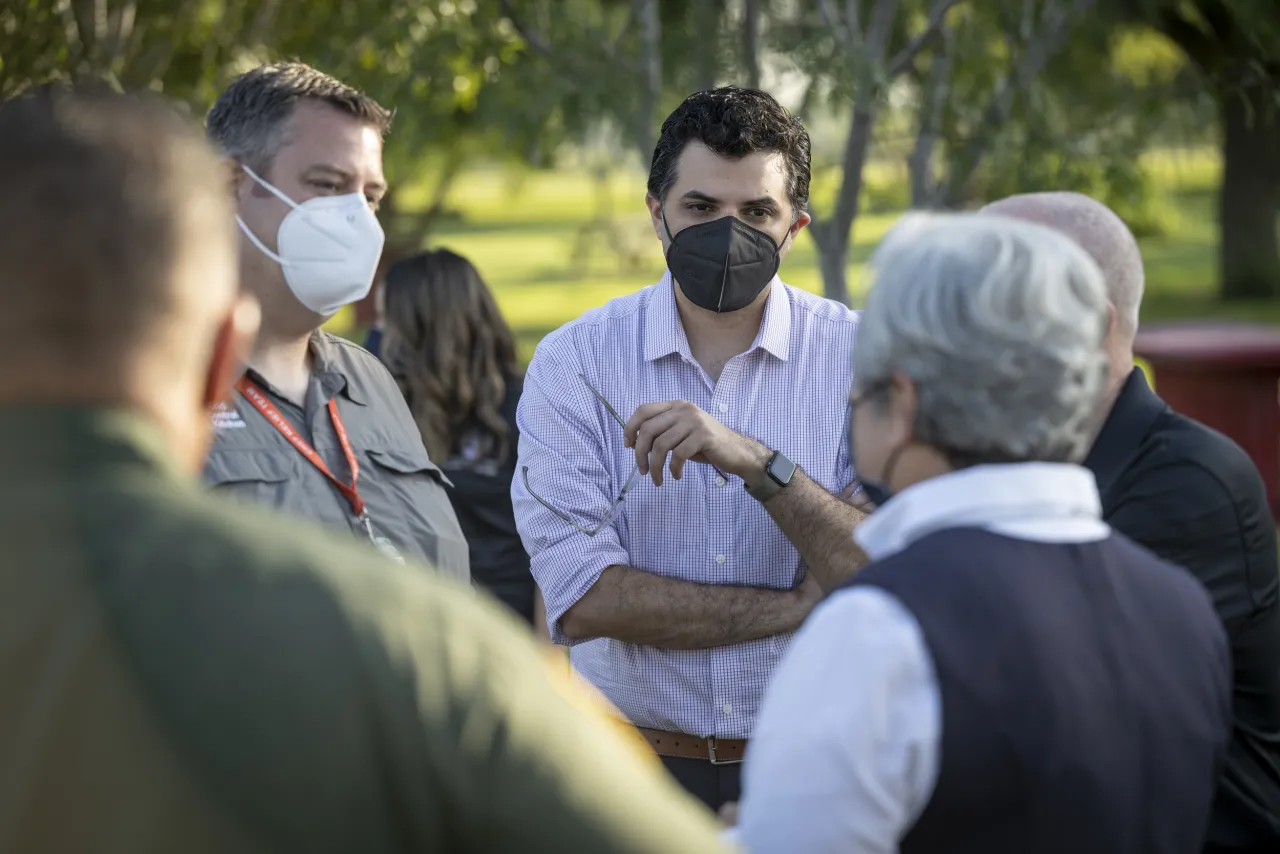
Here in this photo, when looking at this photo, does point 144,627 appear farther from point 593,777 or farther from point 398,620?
point 593,777

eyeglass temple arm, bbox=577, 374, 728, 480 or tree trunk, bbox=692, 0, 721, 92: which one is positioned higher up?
tree trunk, bbox=692, 0, 721, 92

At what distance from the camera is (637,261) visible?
31.6 metres

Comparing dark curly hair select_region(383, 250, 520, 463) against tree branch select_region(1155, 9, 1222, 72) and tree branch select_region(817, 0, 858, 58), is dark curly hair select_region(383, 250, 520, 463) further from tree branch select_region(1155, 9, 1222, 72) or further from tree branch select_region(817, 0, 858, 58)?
tree branch select_region(1155, 9, 1222, 72)

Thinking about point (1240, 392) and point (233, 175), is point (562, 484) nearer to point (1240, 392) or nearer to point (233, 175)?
point (233, 175)

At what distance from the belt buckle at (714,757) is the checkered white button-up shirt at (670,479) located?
0.10 feet

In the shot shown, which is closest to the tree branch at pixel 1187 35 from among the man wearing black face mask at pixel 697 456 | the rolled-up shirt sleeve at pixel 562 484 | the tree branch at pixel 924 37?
the tree branch at pixel 924 37

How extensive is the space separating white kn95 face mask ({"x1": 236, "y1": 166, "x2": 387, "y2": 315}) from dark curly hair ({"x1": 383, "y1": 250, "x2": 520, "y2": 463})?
185cm

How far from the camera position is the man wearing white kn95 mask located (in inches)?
115

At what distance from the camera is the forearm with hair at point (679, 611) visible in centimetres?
299

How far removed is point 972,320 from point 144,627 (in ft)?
3.77

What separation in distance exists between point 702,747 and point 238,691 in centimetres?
206

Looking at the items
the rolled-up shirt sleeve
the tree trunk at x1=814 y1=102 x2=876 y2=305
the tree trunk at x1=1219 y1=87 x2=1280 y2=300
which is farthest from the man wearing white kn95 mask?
the tree trunk at x1=1219 y1=87 x2=1280 y2=300

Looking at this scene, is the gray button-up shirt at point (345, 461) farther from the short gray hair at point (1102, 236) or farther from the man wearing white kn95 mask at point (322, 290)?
the short gray hair at point (1102, 236)

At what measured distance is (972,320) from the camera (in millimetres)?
1854
